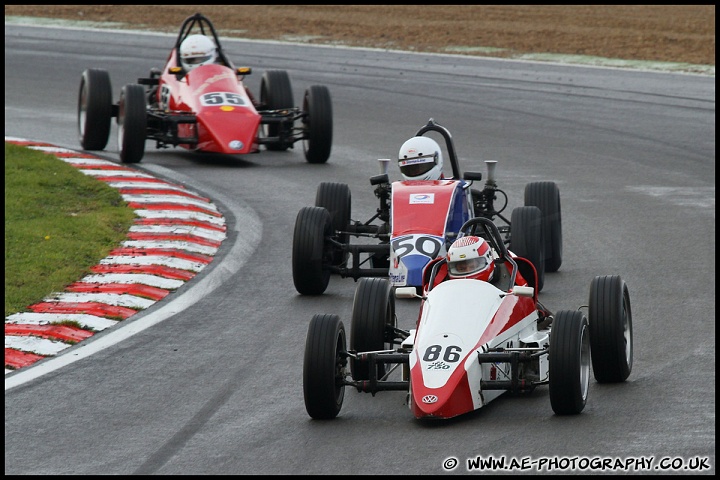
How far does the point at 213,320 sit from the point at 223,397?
2.09m

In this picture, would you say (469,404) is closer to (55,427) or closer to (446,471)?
(446,471)

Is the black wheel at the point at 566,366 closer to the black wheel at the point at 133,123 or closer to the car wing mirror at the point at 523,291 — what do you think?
the car wing mirror at the point at 523,291

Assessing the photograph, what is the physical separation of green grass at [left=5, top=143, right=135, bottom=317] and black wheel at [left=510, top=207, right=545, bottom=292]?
153 inches

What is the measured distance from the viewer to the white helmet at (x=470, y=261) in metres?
9.46

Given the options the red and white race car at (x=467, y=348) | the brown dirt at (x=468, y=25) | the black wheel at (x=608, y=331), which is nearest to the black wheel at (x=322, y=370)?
the red and white race car at (x=467, y=348)

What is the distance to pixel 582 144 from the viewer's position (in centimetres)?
2050

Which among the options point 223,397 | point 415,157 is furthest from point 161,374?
point 415,157

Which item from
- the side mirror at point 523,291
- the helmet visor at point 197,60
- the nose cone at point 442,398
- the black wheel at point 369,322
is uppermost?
the helmet visor at point 197,60

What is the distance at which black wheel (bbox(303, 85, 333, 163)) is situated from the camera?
1822cm

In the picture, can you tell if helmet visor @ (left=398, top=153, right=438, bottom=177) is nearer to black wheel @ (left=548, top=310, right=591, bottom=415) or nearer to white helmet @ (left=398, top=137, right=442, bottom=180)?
white helmet @ (left=398, top=137, right=442, bottom=180)

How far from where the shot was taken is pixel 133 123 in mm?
→ 17594

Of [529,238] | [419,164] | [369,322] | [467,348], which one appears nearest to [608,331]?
[467,348]

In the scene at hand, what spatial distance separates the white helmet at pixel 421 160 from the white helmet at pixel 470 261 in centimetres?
338

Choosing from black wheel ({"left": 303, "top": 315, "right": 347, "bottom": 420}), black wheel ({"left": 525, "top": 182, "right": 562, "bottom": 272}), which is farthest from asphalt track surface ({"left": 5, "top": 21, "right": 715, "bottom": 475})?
black wheel ({"left": 525, "top": 182, "right": 562, "bottom": 272})
